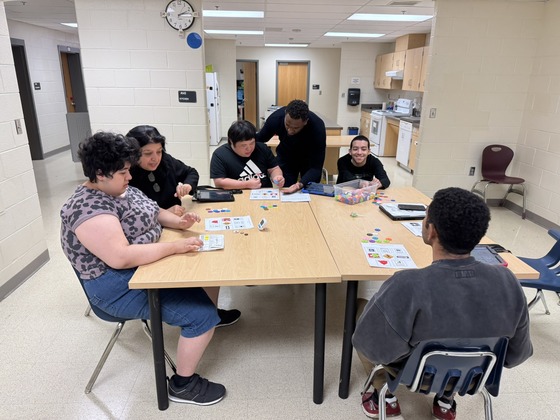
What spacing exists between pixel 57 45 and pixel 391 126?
6645 millimetres

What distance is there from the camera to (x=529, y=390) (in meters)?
1.90

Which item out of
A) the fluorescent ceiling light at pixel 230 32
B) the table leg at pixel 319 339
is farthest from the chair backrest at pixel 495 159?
the fluorescent ceiling light at pixel 230 32

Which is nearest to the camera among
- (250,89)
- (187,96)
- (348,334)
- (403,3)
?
(348,334)

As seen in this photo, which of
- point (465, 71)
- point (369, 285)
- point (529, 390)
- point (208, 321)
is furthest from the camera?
point (465, 71)

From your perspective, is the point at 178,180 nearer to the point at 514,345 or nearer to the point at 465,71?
the point at 514,345

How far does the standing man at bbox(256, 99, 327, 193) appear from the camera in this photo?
2.81m

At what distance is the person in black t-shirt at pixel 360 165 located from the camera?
115 inches

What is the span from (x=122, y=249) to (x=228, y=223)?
666mm

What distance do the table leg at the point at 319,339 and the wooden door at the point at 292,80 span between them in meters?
9.74

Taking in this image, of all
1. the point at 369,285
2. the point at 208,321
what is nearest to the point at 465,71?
the point at 369,285

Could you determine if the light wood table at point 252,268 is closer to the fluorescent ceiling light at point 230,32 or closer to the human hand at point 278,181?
the human hand at point 278,181

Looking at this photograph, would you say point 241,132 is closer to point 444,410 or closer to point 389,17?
point 444,410

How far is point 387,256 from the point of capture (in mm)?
1707

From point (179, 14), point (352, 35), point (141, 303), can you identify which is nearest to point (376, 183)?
point (141, 303)
